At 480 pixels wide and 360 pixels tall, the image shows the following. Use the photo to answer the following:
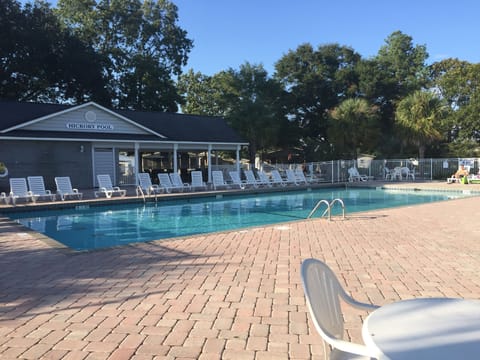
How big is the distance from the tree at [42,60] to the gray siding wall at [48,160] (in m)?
15.6

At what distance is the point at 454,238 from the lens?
695 centimetres

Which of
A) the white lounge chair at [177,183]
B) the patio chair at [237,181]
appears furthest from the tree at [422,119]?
the white lounge chair at [177,183]

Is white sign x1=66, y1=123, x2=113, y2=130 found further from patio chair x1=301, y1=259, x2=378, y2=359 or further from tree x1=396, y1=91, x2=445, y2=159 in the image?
tree x1=396, y1=91, x2=445, y2=159

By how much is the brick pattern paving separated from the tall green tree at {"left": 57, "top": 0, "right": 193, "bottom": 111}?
2904 cm

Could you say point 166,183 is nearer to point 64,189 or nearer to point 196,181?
point 196,181

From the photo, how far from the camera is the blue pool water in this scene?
956 cm

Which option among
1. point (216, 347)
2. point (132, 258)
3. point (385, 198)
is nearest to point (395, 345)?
point (216, 347)

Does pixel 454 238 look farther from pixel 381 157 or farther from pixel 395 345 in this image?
pixel 381 157

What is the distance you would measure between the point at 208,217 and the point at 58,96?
88.2 ft

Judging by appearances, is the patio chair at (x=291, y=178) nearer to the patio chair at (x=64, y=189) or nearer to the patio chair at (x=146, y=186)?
the patio chair at (x=146, y=186)

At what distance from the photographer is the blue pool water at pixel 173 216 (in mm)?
9559

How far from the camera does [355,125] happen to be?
1086 inches

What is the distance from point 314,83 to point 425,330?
35363 mm

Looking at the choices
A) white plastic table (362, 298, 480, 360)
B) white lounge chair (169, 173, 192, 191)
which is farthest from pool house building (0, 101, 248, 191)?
white plastic table (362, 298, 480, 360)
